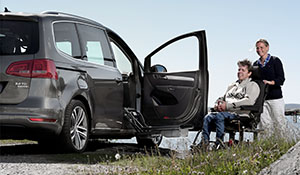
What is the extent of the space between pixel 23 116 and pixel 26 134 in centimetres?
32

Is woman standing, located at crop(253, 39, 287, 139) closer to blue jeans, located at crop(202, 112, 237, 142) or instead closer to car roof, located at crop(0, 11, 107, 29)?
blue jeans, located at crop(202, 112, 237, 142)

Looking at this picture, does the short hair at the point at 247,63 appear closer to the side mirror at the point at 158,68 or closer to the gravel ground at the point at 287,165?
the side mirror at the point at 158,68

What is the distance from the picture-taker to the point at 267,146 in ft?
22.0

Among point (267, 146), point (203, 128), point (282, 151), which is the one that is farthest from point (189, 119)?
point (282, 151)

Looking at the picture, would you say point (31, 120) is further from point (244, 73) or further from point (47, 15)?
point (244, 73)

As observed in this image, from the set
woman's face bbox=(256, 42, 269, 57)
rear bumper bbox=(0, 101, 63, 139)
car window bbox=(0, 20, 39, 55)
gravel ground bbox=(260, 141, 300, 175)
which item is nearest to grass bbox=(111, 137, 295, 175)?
gravel ground bbox=(260, 141, 300, 175)

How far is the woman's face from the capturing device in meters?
8.63

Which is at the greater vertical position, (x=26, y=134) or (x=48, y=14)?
(x=48, y=14)

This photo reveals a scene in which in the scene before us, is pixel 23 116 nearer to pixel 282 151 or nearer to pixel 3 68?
pixel 3 68

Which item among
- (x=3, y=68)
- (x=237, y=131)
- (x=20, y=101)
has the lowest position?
(x=237, y=131)

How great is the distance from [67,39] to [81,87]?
28.9 inches

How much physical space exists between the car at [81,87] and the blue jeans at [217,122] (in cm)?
25

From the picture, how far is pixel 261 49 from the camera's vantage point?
8664mm

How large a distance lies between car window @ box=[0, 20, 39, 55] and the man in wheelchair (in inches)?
115
